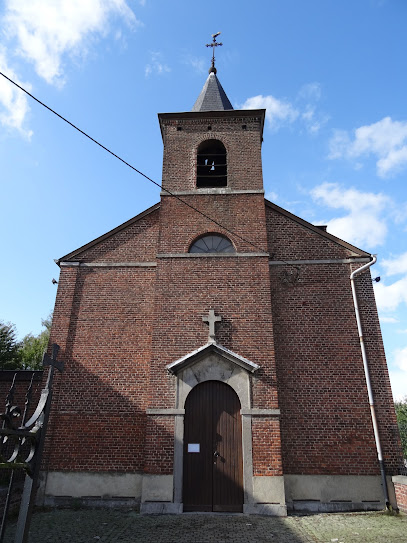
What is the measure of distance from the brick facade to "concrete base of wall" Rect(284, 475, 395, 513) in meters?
0.17

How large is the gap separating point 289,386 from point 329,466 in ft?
6.14

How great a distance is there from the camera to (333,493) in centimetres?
842

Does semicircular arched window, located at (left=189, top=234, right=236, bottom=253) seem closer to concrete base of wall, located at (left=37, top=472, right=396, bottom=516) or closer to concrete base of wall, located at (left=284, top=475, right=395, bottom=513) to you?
concrete base of wall, located at (left=37, top=472, right=396, bottom=516)

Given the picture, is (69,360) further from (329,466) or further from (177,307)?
(329,466)

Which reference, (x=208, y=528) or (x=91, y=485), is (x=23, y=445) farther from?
(x=91, y=485)

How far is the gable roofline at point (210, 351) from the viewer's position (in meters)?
8.77

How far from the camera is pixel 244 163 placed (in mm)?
11680

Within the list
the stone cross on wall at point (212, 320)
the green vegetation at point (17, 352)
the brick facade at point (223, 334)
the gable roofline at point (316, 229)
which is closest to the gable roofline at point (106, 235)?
the brick facade at point (223, 334)

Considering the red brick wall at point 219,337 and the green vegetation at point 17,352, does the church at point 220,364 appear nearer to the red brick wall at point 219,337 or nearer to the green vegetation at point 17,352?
the red brick wall at point 219,337

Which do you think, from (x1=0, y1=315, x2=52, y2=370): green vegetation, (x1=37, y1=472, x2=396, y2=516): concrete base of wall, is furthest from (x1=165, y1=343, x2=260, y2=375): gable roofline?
(x1=0, y1=315, x2=52, y2=370): green vegetation

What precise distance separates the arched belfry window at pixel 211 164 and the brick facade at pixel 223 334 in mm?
424

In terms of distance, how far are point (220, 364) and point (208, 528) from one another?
3212 millimetres

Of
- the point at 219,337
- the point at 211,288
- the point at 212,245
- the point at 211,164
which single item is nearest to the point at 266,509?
the point at 219,337

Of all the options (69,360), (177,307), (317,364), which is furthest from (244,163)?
(69,360)
